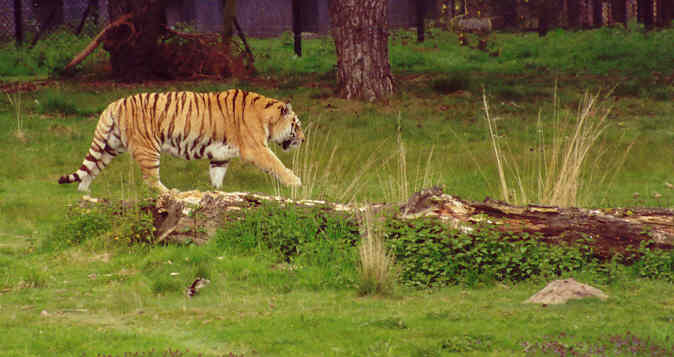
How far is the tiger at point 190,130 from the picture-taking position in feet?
41.8

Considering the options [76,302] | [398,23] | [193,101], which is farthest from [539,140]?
[398,23]

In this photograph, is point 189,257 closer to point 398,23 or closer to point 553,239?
point 553,239

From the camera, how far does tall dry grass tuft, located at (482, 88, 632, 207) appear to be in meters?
10.5

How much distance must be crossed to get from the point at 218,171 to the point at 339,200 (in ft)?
8.80

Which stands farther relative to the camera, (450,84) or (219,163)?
(450,84)

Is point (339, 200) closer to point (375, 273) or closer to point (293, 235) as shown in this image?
point (293, 235)

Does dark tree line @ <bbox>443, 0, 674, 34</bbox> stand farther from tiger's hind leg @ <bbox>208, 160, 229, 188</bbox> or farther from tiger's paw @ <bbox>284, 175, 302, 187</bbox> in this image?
tiger's paw @ <bbox>284, 175, 302, 187</bbox>

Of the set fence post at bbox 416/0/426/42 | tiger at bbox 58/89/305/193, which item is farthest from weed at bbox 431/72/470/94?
fence post at bbox 416/0/426/42

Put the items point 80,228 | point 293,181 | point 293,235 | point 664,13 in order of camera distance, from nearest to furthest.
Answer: point 293,235 < point 80,228 < point 293,181 < point 664,13

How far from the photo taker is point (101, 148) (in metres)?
12.7

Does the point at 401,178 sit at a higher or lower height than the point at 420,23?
lower

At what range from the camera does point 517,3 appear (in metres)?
43.2

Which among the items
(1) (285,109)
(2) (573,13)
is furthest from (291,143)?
(2) (573,13)

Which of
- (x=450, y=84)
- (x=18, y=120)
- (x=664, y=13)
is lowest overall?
(x=18, y=120)
